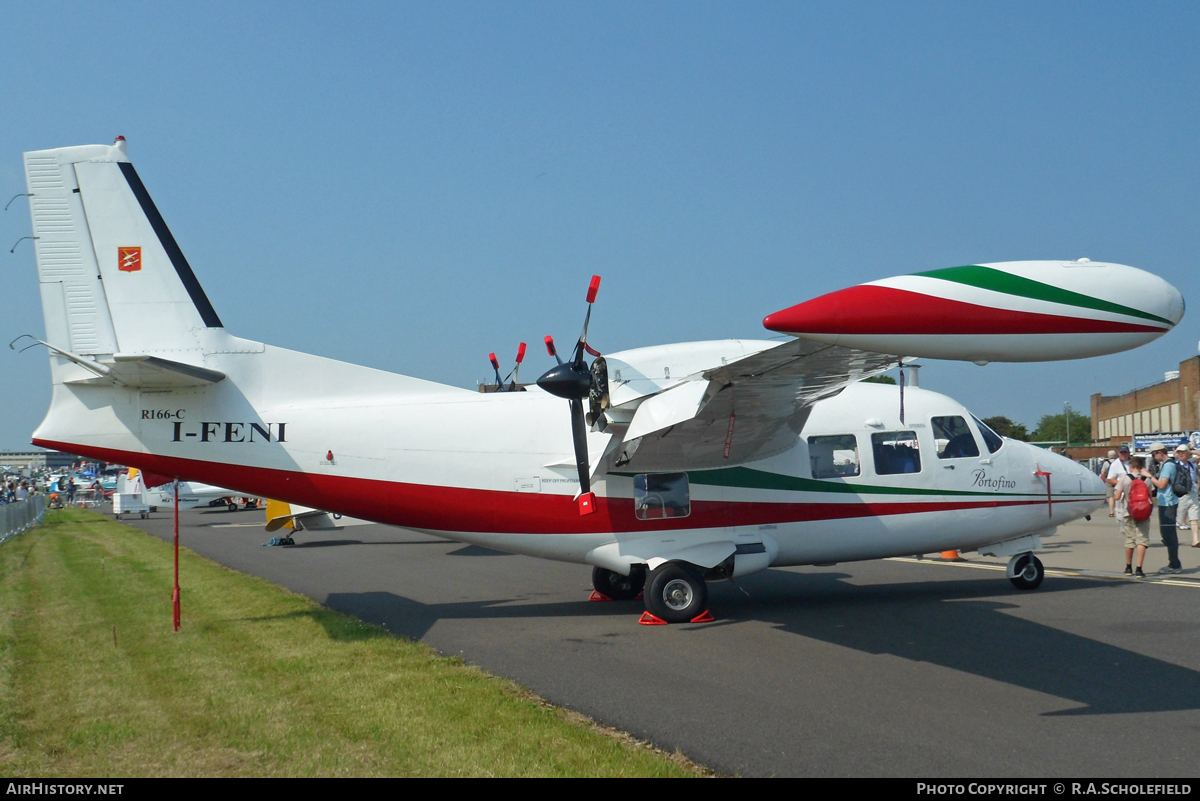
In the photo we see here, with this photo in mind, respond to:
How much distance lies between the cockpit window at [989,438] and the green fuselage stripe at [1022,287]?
7611mm

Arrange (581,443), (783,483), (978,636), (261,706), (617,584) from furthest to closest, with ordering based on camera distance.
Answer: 1. (617,584)
2. (783,483)
3. (581,443)
4. (978,636)
5. (261,706)

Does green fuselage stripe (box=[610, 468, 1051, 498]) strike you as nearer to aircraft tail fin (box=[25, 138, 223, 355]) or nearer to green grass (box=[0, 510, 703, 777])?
green grass (box=[0, 510, 703, 777])

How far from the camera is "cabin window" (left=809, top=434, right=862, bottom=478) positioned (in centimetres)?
1201

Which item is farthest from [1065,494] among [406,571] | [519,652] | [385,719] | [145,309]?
[145,309]

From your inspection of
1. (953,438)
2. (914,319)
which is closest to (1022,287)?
(914,319)

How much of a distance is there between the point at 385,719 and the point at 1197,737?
5.95 meters

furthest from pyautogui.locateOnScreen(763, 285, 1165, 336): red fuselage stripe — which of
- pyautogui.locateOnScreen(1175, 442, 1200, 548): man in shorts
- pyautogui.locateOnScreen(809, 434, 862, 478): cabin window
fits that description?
pyautogui.locateOnScreen(1175, 442, 1200, 548): man in shorts

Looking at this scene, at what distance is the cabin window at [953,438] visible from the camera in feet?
40.9

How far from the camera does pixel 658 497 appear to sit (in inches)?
450

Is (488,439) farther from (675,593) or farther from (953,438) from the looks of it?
(953,438)

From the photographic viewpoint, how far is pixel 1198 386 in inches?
2112

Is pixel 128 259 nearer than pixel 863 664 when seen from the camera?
No

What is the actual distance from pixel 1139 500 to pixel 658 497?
8043 millimetres

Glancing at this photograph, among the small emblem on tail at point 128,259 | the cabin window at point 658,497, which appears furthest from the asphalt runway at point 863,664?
the small emblem on tail at point 128,259
